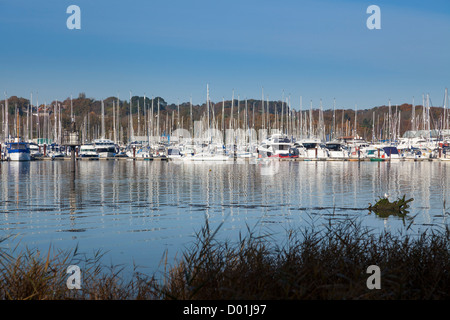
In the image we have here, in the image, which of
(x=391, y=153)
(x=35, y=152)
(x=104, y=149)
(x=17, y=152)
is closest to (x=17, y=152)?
(x=17, y=152)

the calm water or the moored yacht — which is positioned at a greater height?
the moored yacht

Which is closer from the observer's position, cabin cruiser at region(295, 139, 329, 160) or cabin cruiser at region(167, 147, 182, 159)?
cabin cruiser at region(295, 139, 329, 160)

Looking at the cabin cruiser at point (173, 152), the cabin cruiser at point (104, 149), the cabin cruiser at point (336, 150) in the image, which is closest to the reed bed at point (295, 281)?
the cabin cruiser at point (336, 150)

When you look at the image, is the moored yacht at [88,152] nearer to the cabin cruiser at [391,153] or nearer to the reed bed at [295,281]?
the cabin cruiser at [391,153]

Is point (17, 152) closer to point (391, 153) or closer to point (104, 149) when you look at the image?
point (104, 149)

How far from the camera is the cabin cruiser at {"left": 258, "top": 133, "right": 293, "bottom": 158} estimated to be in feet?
338

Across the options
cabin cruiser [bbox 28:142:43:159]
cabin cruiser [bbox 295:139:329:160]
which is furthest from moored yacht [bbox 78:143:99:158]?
cabin cruiser [bbox 295:139:329:160]

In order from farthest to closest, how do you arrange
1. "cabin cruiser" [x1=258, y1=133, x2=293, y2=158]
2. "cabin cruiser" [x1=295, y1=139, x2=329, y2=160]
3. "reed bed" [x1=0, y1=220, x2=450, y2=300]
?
"cabin cruiser" [x1=295, y1=139, x2=329, y2=160]
"cabin cruiser" [x1=258, y1=133, x2=293, y2=158]
"reed bed" [x1=0, y1=220, x2=450, y2=300]

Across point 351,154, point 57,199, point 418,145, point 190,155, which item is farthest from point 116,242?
point 418,145

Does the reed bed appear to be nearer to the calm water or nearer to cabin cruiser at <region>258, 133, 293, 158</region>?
the calm water

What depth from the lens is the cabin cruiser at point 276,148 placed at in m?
103

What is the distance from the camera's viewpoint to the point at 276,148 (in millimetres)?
103812

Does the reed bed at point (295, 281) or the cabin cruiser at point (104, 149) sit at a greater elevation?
the cabin cruiser at point (104, 149)
